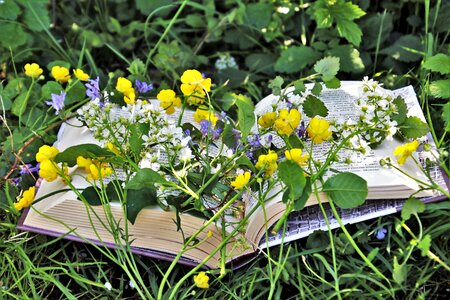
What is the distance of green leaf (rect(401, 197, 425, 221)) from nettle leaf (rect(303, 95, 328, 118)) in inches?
10.2

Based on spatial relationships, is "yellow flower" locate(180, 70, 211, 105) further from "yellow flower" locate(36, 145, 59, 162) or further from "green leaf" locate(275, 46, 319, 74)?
"green leaf" locate(275, 46, 319, 74)

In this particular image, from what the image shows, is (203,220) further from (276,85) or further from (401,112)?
(401,112)

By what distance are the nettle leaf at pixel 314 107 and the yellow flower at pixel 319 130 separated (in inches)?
2.3

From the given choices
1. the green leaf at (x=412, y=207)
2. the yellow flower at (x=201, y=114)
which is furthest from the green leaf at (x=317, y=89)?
the green leaf at (x=412, y=207)

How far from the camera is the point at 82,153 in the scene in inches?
53.9

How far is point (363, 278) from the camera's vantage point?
1348mm

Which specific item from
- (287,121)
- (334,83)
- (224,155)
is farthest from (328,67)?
(224,155)

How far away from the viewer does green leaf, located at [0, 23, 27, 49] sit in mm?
1865

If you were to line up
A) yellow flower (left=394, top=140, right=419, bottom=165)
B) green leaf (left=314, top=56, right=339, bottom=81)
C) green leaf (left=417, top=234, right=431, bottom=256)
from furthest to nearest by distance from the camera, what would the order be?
green leaf (left=314, top=56, right=339, bottom=81) → yellow flower (left=394, top=140, right=419, bottom=165) → green leaf (left=417, top=234, right=431, bottom=256)

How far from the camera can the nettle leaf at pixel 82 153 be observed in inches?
53.4

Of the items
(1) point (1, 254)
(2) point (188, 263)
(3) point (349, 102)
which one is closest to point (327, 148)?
(3) point (349, 102)

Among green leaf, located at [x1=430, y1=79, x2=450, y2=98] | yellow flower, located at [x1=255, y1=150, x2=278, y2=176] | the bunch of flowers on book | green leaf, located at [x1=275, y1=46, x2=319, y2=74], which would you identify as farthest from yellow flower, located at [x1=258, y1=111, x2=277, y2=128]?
green leaf, located at [x1=275, y1=46, x2=319, y2=74]

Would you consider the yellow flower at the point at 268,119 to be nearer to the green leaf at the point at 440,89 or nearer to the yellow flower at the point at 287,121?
the yellow flower at the point at 287,121

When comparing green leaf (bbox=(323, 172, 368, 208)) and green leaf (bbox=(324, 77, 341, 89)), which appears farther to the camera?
green leaf (bbox=(324, 77, 341, 89))
